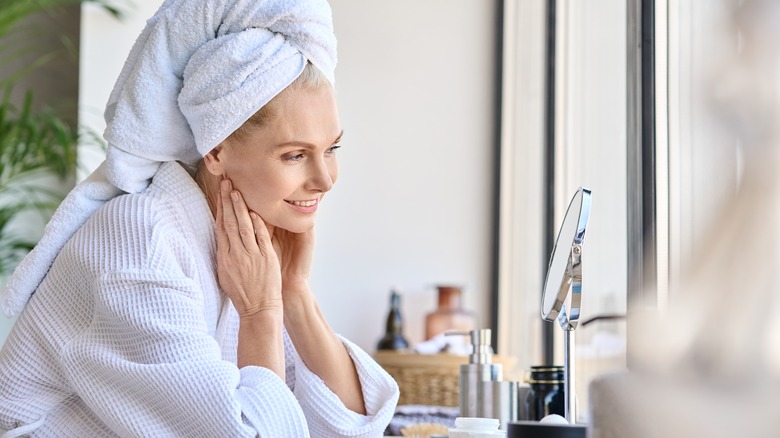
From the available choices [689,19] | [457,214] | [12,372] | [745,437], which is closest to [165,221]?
[12,372]

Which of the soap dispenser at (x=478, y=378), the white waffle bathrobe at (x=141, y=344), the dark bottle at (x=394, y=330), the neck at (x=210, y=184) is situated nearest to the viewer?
the white waffle bathrobe at (x=141, y=344)

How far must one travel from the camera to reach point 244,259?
58.3 inches

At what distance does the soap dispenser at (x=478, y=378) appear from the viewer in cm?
167

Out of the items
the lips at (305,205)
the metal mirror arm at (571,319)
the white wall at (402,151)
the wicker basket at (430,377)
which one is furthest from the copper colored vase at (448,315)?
the metal mirror arm at (571,319)

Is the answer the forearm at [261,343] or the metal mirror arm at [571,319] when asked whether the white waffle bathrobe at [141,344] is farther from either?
the metal mirror arm at [571,319]

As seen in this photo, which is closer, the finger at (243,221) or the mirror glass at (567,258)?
the mirror glass at (567,258)

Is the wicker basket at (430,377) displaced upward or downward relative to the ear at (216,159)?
downward

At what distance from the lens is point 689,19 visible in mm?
1499

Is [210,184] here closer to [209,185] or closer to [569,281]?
[209,185]

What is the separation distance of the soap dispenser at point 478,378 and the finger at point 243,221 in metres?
0.43

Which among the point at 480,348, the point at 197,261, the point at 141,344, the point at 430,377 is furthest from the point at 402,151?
the point at 141,344

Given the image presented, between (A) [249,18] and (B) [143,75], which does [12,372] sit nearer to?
(B) [143,75]

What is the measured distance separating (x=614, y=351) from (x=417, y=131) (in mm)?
1853

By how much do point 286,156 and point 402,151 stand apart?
2.31 m
